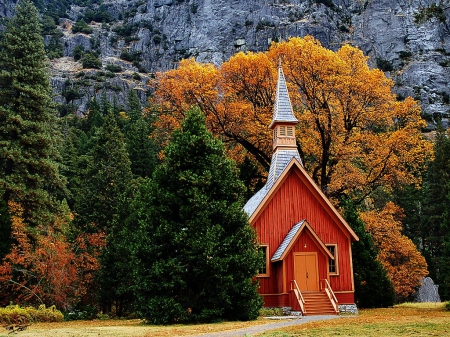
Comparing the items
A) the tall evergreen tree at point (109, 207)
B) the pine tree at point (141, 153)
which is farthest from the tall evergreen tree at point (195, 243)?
the pine tree at point (141, 153)

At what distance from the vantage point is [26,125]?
1169 inches

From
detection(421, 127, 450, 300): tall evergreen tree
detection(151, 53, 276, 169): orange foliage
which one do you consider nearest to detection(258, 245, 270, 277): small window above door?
detection(151, 53, 276, 169): orange foliage

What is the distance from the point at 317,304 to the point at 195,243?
8.70 meters

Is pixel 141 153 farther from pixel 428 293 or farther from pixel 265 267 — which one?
pixel 265 267

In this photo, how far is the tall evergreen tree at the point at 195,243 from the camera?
18.2 meters

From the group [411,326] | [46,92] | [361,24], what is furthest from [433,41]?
[411,326]

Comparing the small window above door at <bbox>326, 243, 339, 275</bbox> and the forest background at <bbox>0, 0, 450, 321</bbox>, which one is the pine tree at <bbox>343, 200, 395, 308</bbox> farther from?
the small window above door at <bbox>326, 243, 339, 275</bbox>

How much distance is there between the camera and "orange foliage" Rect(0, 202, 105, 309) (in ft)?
83.3

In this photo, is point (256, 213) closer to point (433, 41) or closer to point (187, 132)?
point (187, 132)

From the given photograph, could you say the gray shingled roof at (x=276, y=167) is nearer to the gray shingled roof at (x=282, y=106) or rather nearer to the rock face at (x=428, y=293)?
the gray shingled roof at (x=282, y=106)

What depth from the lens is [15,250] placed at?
2598cm

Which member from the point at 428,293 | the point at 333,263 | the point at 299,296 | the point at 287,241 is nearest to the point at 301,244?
the point at 287,241

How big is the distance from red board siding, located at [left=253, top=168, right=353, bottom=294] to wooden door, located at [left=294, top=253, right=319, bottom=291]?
3.80ft

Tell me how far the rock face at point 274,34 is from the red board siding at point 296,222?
91.9 meters
